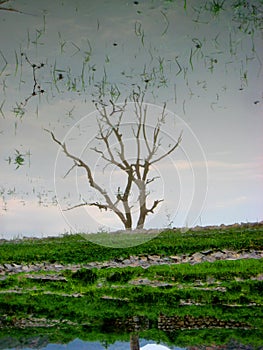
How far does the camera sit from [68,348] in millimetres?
1569

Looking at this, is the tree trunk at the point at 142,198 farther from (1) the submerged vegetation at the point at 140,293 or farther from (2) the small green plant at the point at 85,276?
(2) the small green plant at the point at 85,276

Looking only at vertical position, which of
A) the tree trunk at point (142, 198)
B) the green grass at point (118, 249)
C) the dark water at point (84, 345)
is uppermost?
the tree trunk at point (142, 198)

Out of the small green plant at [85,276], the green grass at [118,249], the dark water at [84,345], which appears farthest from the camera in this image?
the green grass at [118,249]

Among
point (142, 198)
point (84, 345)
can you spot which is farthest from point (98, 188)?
point (84, 345)

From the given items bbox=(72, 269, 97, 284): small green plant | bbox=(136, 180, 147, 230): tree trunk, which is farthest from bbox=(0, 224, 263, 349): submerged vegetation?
bbox=(136, 180, 147, 230): tree trunk

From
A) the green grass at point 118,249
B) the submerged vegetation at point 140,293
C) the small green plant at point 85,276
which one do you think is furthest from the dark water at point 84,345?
the green grass at point 118,249

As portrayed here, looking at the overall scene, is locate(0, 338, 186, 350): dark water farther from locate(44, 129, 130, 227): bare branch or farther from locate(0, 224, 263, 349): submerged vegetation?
locate(44, 129, 130, 227): bare branch

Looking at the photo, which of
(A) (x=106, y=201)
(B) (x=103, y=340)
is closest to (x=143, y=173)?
(A) (x=106, y=201)

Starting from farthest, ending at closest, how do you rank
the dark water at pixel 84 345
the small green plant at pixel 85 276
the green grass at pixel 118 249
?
the green grass at pixel 118 249, the small green plant at pixel 85 276, the dark water at pixel 84 345

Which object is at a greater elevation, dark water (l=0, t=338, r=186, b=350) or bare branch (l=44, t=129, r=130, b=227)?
bare branch (l=44, t=129, r=130, b=227)

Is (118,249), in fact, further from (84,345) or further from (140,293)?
(84,345)

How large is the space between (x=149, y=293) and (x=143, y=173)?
142 centimetres

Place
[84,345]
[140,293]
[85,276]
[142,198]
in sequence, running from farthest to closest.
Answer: [142,198] < [85,276] < [140,293] < [84,345]

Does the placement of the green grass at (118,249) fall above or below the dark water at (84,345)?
above
